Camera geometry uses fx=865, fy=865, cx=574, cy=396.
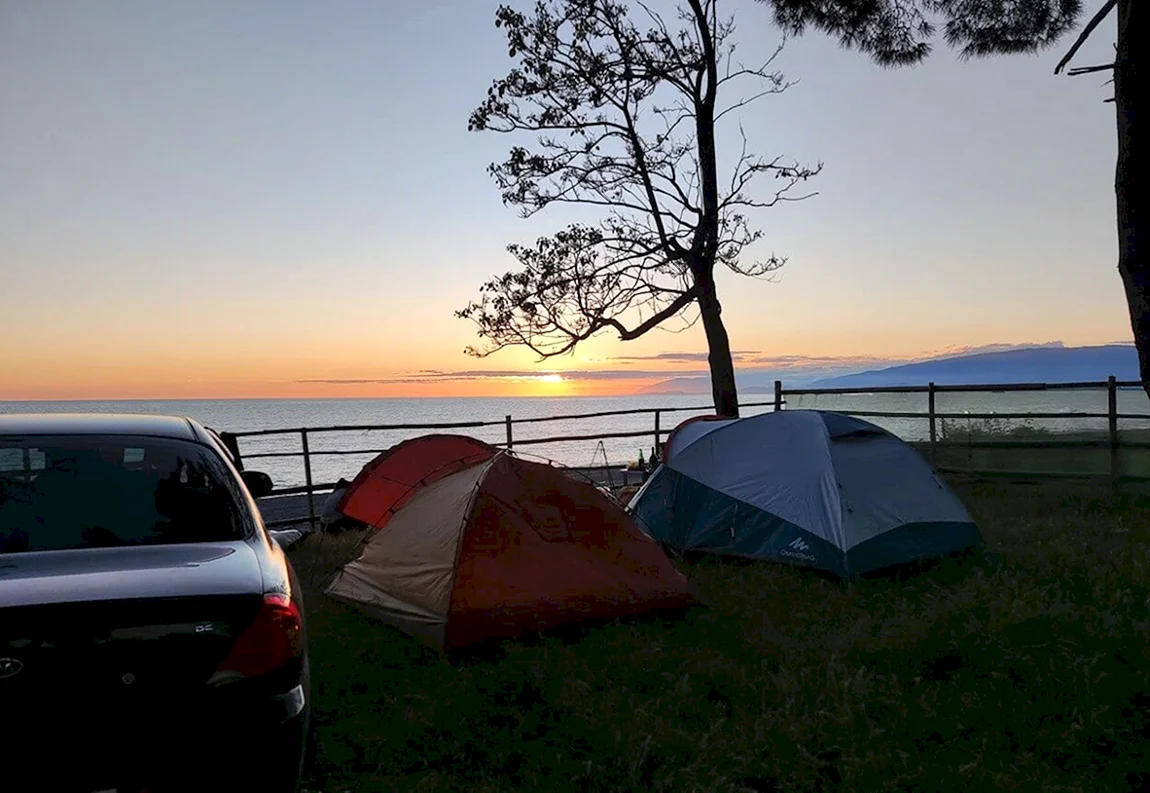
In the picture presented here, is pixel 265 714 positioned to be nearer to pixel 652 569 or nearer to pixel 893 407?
pixel 652 569

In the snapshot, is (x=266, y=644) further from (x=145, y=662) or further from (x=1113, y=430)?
(x=1113, y=430)

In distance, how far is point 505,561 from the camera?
6066mm

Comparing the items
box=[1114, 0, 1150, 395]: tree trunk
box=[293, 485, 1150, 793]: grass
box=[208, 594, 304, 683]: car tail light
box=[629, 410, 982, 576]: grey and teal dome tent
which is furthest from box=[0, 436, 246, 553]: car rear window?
box=[1114, 0, 1150, 395]: tree trunk

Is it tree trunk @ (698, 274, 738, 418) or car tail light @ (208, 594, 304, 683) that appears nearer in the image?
car tail light @ (208, 594, 304, 683)

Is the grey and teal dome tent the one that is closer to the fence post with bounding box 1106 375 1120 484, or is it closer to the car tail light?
the fence post with bounding box 1106 375 1120 484

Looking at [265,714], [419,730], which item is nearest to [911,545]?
[419,730]

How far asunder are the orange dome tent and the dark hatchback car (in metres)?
2.80

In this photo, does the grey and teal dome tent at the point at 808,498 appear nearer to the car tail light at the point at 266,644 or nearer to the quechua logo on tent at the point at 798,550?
the quechua logo on tent at the point at 798,550

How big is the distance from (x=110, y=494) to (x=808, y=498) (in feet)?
19.2

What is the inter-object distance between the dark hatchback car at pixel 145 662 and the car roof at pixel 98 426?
0.48 metres

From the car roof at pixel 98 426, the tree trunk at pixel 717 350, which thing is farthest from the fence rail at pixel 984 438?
the car roof at pixel 98 426

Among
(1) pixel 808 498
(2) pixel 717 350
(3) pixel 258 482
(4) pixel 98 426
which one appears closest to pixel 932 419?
(2) pixel 717 350

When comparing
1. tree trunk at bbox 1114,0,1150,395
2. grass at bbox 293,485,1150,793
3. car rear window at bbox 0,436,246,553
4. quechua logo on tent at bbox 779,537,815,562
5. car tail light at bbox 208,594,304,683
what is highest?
tree trunk at bbox 1114,0,1150,395

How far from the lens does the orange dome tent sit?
19.3 feet
